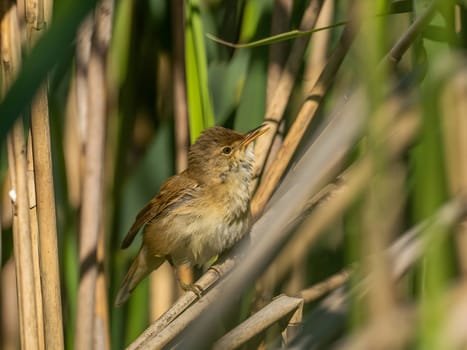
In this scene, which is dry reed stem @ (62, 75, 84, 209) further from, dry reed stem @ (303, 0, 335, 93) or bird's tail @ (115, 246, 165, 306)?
dry reed stem @ (303, 0, 335, 93)

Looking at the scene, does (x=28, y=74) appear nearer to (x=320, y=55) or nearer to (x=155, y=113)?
(x=320, y=55)

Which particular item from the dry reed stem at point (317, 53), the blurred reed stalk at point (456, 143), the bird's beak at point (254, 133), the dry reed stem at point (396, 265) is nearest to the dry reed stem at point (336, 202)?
the blurred reed stalk at point (456, 143)

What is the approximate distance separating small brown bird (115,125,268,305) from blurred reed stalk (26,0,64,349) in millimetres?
600

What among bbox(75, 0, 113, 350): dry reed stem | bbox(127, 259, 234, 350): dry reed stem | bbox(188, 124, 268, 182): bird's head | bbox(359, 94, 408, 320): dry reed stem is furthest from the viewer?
bbox(188, 124, 268, 182): bird's head

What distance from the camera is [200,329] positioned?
52.6 inches

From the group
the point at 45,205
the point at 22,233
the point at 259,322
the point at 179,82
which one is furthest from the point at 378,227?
the point at 179,82

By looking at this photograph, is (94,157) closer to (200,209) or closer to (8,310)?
(200,209)

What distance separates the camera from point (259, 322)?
1980 millimetres

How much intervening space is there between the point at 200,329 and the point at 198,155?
1.51m

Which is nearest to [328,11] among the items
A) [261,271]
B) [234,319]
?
[234,319]

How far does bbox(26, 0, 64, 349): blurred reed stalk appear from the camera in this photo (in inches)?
78.0

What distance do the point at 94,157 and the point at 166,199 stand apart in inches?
21.0

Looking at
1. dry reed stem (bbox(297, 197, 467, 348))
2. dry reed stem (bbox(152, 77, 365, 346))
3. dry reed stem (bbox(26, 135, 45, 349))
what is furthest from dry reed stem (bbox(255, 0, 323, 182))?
dry reed stem (bbox(152, 77, 365, 346))

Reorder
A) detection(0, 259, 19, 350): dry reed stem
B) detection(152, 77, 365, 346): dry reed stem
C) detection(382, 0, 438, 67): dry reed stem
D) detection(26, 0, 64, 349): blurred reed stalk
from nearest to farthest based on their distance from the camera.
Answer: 1. detection(152, 77, 365, 346): dry reed stem
2. detection(382, 0, 438, 67): dry reed stem
3. detection(26, 0, 64, 349): blurred reed stalk
4. detection(0, 259, 19, 350): dry reed stem
